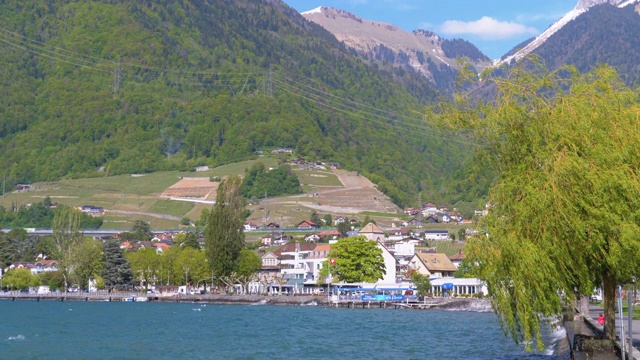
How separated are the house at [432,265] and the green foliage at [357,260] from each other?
1726 centimetres

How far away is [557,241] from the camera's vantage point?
1038 inches

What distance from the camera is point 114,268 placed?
143625mm

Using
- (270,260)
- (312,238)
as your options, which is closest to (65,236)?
(270,260)

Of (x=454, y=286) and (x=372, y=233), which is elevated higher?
(x=372, y=233)

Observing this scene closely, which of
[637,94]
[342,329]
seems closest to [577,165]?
[637,94]

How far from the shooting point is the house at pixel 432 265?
142 m

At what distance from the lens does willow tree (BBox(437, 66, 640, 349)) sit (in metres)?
26.0

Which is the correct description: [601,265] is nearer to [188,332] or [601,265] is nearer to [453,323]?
[188,332]

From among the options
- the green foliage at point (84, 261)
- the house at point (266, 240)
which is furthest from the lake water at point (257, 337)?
the house at point (266, 240)

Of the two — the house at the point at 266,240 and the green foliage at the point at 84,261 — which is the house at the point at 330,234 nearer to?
the house at the point at 266,240

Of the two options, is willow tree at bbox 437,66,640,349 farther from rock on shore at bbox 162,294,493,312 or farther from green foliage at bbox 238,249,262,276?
green foliage at bbox 238,249,262,276

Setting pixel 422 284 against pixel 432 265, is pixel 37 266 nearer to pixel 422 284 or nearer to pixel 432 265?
pixel 432 265

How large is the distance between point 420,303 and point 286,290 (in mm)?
41379

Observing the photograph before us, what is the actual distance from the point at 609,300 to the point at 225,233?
98.2m
